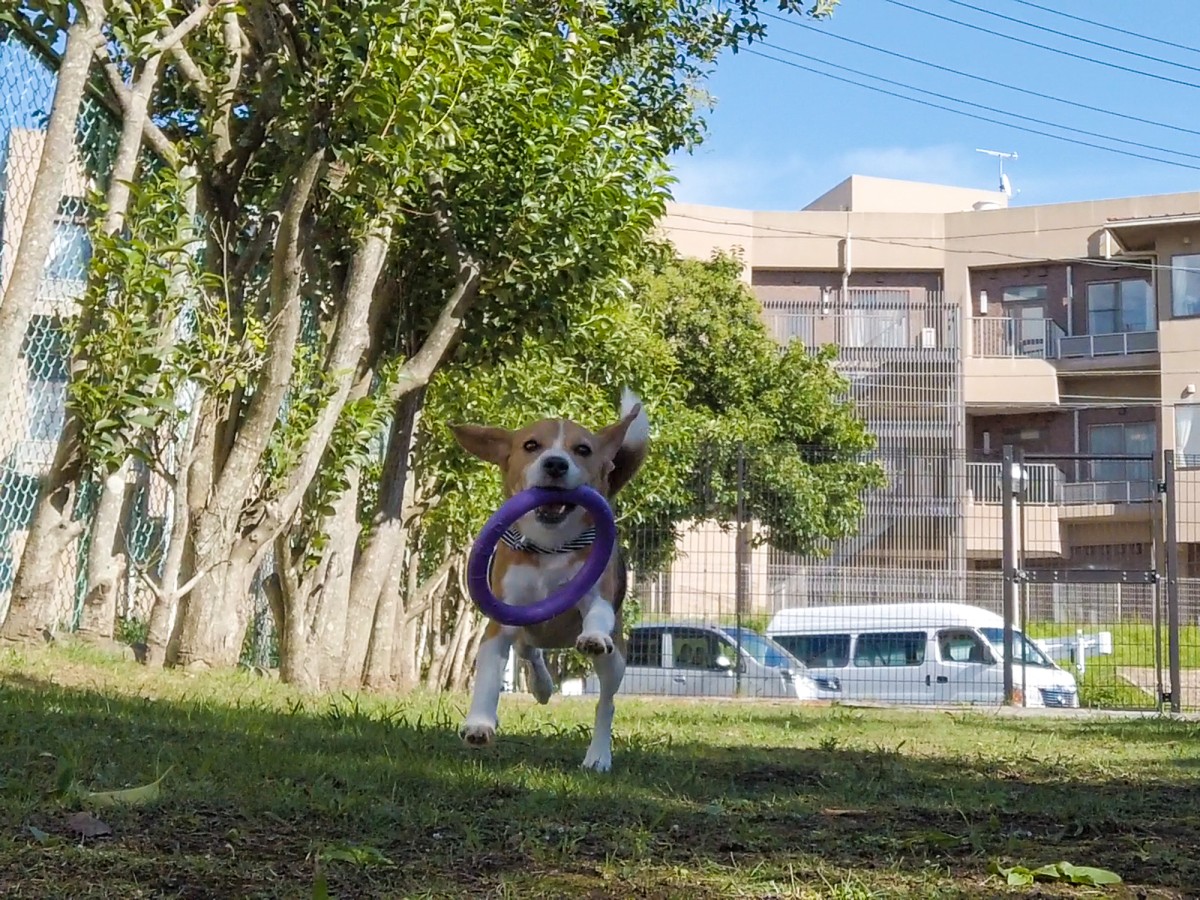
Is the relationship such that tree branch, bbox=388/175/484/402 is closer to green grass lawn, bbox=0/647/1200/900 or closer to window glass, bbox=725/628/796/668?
green grass lawn, bbox=0/647/1200/900

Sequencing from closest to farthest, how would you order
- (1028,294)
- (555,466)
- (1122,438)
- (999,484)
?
1. (555,466)
2. (999,484)
3. (1122,438)
4. (1028,294)

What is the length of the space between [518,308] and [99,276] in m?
3.96

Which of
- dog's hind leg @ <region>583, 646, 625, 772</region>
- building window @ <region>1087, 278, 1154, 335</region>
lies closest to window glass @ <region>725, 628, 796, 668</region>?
dog's hind leg @ <region>583, 646, 625, 772</region>

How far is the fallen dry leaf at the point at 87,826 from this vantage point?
3.63m

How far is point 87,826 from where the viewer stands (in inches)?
145

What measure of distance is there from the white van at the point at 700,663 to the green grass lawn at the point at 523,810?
29.8 feet

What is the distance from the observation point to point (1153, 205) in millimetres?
38781

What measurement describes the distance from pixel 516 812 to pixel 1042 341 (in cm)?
3705

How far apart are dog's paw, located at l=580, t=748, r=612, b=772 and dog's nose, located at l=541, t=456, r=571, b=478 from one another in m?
1.00

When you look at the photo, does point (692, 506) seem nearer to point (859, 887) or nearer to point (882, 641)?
point (882, 641)

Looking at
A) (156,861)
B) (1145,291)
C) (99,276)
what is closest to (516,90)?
(99,276)

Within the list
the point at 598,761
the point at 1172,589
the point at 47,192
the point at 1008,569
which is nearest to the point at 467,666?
the point at 1008,569

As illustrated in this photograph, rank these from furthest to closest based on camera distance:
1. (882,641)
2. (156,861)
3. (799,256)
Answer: (799,256)
(882,641)
(156,861)

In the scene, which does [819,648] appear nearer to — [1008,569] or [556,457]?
[1008,569]
